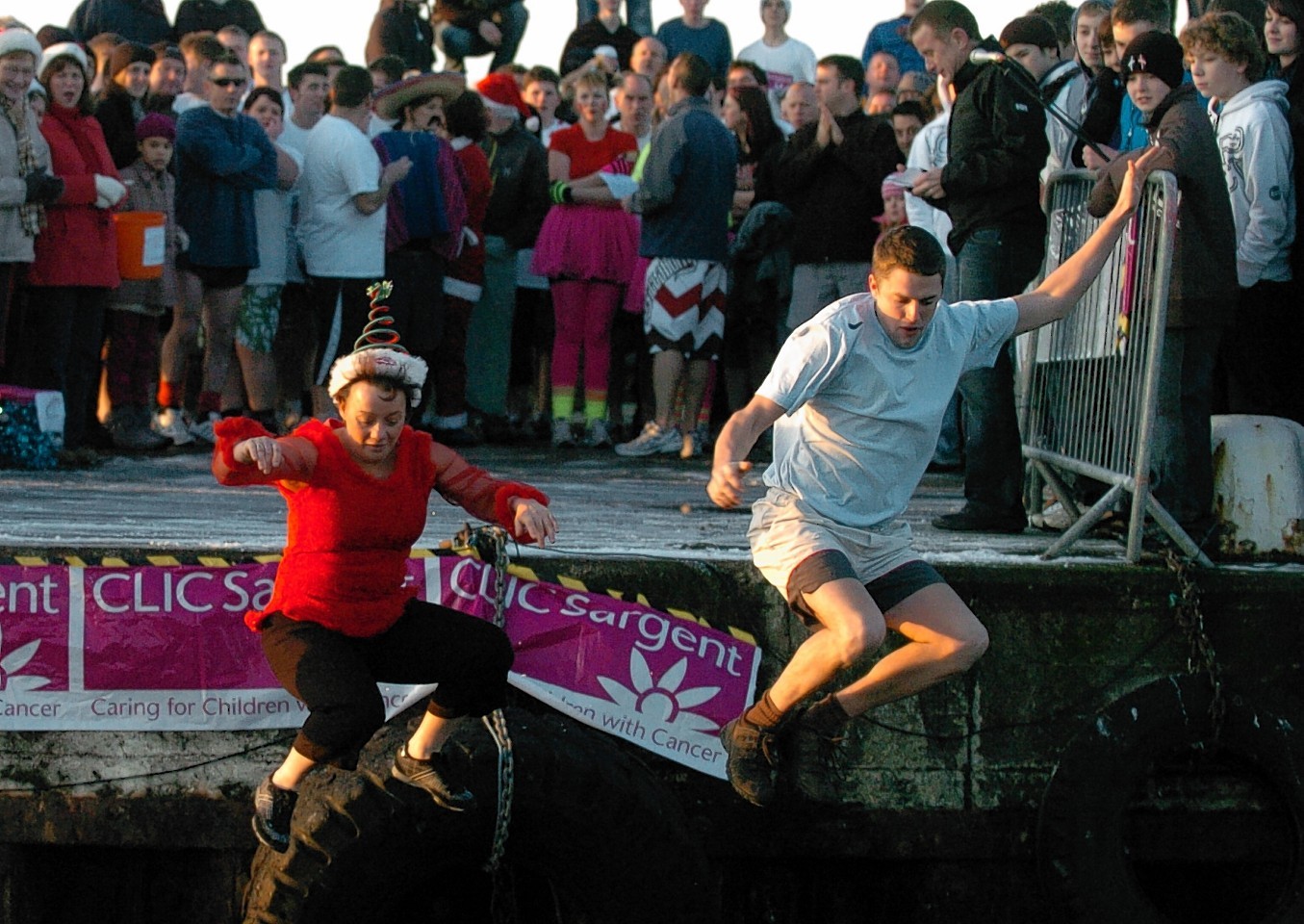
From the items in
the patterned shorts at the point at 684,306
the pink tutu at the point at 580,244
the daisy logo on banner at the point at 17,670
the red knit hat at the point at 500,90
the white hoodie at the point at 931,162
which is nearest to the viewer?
the daisy logo on banner at the point at 17,670

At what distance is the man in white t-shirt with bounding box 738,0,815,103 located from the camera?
44.6 ft

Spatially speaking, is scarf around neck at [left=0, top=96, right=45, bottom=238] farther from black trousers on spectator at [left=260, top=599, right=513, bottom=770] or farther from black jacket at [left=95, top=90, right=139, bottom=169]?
black trousers on spectator at [left=260, top=599, right=513, bottom=770]

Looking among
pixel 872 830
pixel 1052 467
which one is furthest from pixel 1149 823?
pixel 1052 467

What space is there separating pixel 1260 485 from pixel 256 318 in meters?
5.78

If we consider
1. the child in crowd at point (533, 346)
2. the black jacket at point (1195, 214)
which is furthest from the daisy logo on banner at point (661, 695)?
the child in crowd at point (533, 346)

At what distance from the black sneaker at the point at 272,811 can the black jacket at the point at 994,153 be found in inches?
143

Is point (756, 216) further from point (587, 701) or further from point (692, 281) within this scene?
point (587, 701)

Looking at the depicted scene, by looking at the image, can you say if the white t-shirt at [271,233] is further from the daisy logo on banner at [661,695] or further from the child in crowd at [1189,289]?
the child in crowd at [1189,289]

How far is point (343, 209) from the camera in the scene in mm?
10078

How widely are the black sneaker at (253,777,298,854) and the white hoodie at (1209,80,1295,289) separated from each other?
13.7 feet

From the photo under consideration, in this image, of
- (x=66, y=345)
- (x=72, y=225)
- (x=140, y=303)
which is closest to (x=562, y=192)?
(x=140, y=303)

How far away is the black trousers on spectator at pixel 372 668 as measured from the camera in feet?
16.9

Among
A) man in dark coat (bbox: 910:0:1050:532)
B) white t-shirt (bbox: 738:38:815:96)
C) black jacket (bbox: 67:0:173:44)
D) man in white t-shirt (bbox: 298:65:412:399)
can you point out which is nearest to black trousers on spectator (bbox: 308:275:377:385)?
man in white t-shirt (bbox: 298:65:412:399)

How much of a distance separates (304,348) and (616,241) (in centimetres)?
202
